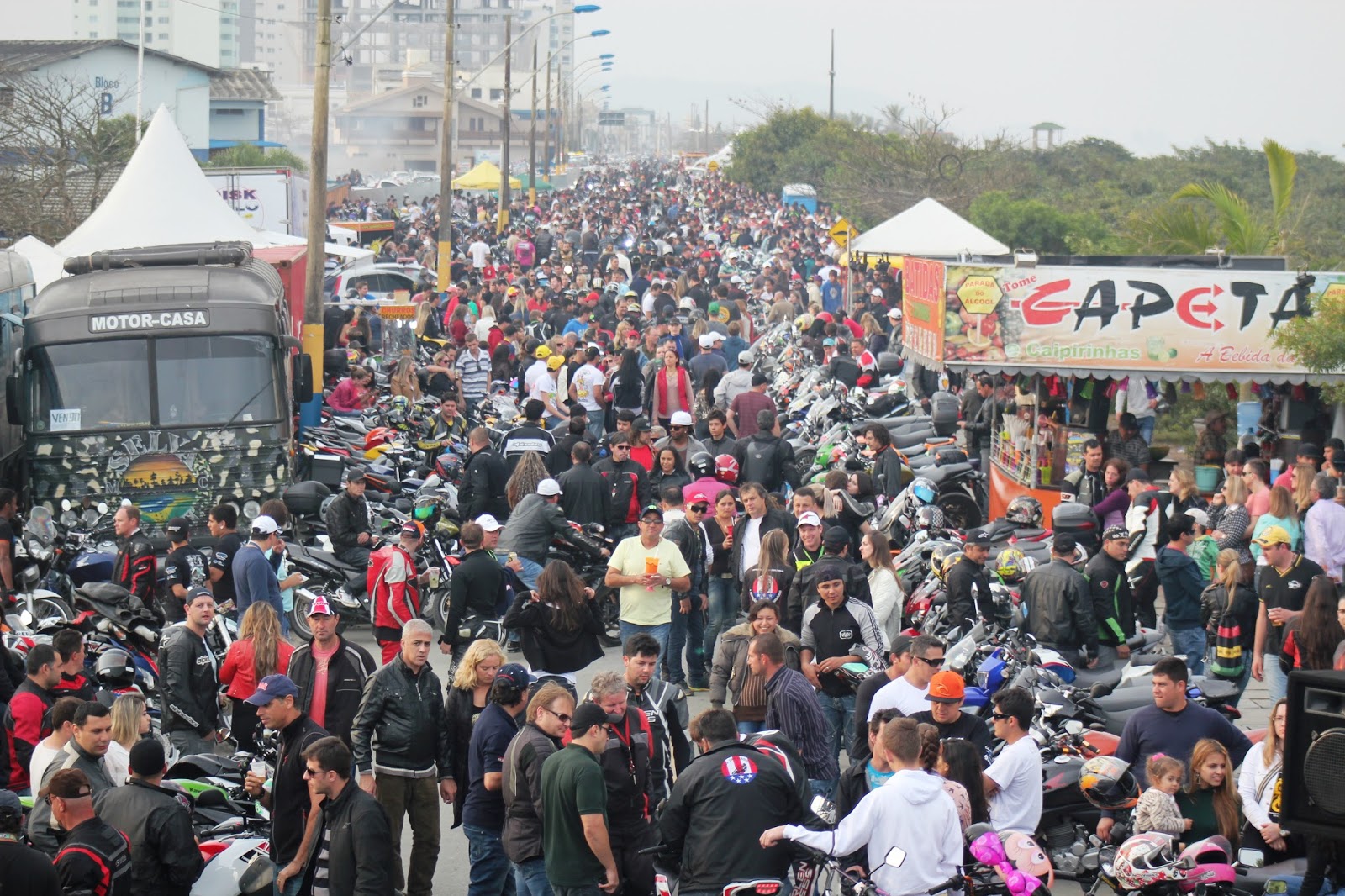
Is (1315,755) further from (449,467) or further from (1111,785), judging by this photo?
(449,467)

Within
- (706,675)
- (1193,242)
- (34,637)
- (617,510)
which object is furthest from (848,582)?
(1193,242)

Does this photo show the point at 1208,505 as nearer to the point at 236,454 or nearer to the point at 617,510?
the point at 617,510

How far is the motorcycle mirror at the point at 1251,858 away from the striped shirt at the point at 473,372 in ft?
51.7

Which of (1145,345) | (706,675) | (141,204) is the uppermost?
(141,204)

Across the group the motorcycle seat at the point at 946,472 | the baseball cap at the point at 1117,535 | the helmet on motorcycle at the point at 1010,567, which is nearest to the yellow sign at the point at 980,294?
the motorcycle seat at the point at 946,472

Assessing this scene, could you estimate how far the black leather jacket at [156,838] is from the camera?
7.02 m

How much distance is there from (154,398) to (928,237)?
52.0ft

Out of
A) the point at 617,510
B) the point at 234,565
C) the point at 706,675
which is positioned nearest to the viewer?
the point at 234,565

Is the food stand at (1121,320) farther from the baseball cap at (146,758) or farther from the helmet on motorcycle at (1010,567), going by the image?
the baseball cap at (146,758)

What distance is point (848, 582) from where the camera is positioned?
10.4 metres

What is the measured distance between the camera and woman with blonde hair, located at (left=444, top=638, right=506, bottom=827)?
8.39 meters

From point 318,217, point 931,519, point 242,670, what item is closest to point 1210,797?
point 242,670

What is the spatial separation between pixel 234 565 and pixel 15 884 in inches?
208

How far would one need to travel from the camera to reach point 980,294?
52.4 ft
